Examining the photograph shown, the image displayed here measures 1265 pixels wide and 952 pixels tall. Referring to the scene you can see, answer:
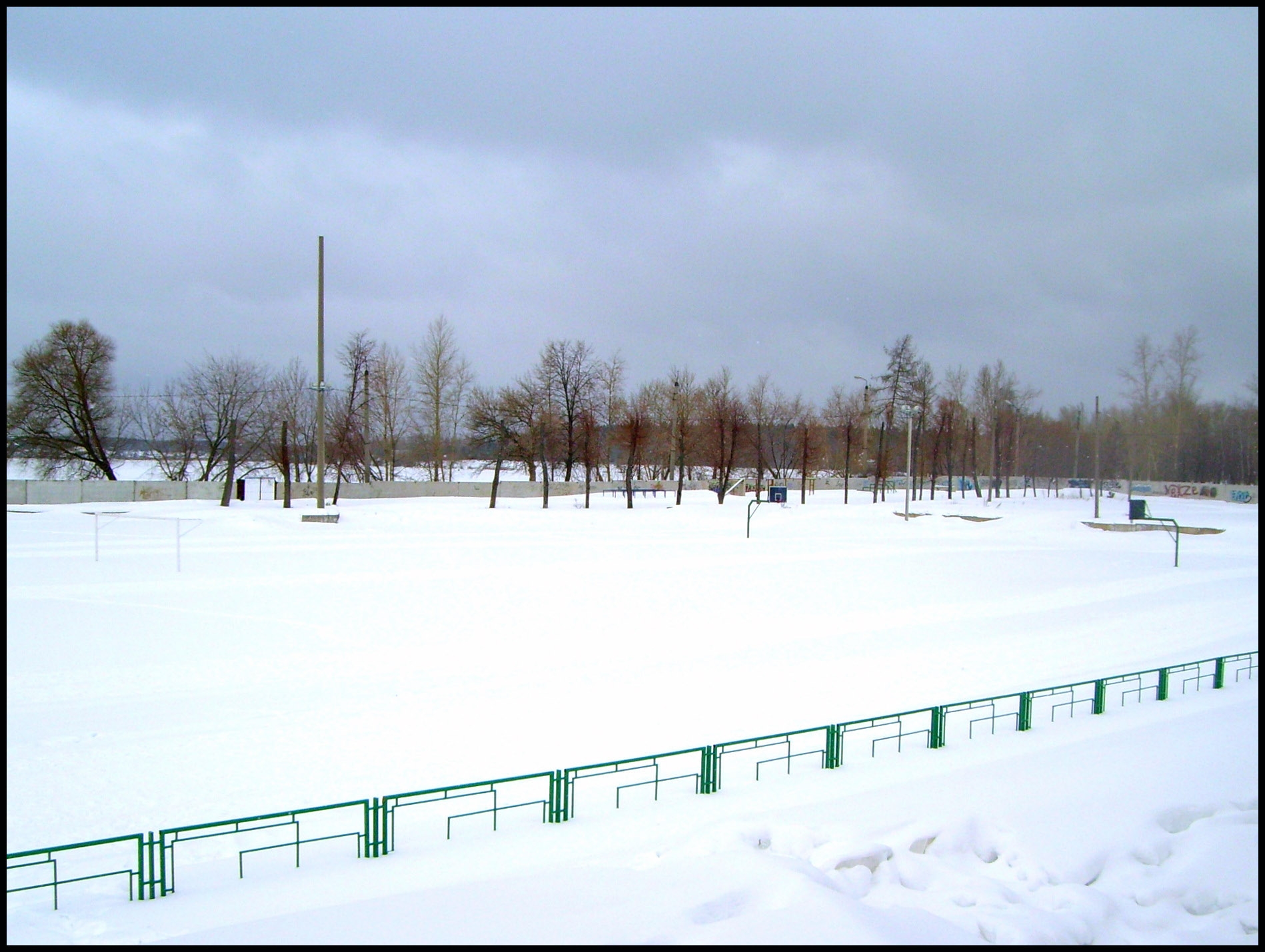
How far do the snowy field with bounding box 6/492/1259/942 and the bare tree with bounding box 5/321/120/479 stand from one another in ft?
83.8

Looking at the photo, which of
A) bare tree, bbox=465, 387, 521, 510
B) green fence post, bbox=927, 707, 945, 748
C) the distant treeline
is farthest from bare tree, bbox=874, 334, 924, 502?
green fence post, bbox=927, 707, 945, 748

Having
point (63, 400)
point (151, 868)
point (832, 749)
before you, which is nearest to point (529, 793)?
point (832, 749)

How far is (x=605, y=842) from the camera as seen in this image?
29.6 ft

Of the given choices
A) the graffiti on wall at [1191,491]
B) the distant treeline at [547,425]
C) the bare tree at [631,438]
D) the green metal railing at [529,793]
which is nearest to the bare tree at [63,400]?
the distant treeline at [547,425]

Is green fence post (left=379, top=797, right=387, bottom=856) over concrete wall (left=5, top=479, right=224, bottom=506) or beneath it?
beneath

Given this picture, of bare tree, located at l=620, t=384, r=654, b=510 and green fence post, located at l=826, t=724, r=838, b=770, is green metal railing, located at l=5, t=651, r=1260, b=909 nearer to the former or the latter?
green fence post, located at l=826, t=724, r=838, b=770

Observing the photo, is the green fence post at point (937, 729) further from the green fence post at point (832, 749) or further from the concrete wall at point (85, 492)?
the concrete wall at point (85, 492)

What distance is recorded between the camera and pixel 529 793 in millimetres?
11984

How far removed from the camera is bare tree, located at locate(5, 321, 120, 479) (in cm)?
5703

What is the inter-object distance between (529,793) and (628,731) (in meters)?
3.22

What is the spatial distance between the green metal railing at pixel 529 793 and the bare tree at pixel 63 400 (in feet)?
191

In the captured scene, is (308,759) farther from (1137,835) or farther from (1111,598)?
(1111,598)

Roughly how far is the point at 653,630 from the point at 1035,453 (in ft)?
321

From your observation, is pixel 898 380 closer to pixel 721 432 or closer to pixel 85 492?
pixel 721 432
